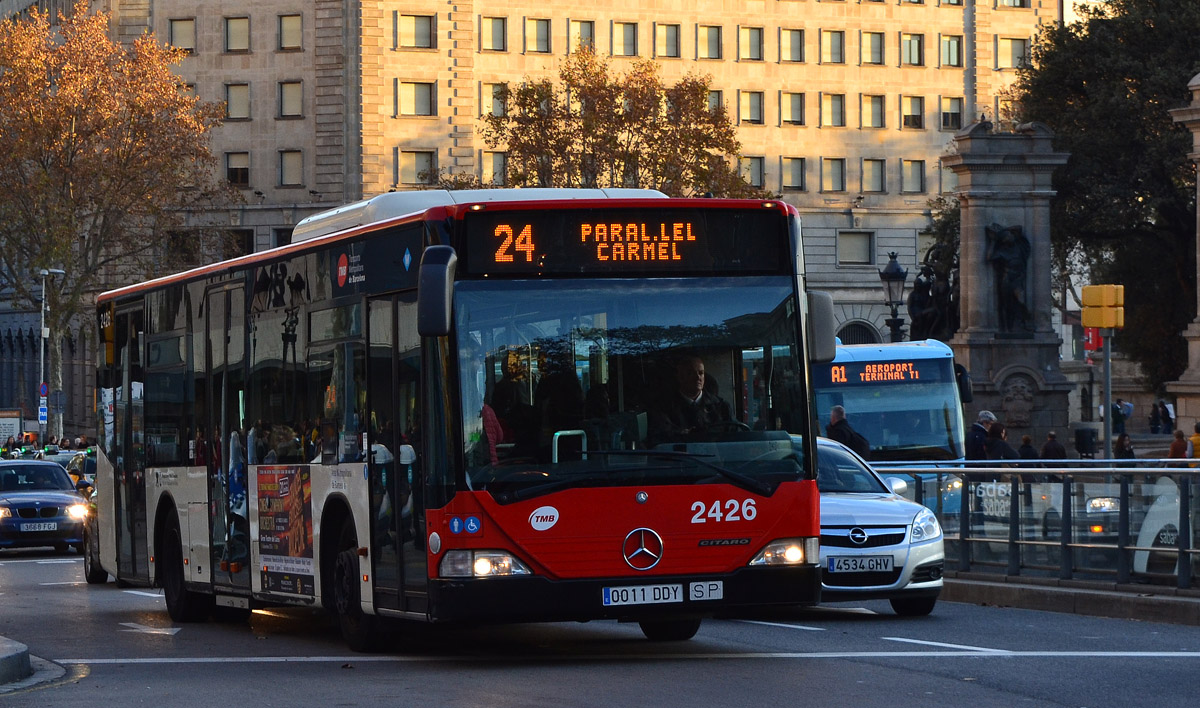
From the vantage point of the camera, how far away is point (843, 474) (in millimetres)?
18906

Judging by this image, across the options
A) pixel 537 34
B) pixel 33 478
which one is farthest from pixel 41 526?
pixel 537 34

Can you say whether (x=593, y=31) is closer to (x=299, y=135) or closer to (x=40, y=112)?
(x=299, y=135)

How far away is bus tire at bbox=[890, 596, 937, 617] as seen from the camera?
18.1m

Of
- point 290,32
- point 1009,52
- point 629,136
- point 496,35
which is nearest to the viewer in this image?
point 629,136

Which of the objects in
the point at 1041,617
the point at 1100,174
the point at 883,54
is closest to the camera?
the point at 1041,617

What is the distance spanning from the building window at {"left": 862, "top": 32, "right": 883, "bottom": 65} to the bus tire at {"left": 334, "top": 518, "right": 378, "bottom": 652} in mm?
76399

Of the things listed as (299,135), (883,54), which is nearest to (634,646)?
(299,135)

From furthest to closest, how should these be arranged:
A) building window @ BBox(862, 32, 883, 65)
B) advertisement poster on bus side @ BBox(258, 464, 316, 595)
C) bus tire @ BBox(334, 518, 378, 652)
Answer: building window @ BBox(862, 32, 883, 65)
advertisement poster on bus side @ BBox(258, 464, 316, 595)
bus tire @ BBox(334, 518, 378, 652)

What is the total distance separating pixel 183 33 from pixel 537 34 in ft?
42.3

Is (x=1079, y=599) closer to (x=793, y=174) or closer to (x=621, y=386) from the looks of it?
(x=621, y=386)

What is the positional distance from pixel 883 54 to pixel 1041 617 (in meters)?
72.7

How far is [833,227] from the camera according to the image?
8694 cm

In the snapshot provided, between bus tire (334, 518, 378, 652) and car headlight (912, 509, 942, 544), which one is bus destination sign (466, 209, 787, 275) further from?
car headlight (912, 509, 942, 544)

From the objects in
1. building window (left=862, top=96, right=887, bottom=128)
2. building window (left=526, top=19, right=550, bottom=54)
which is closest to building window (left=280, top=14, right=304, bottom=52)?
building window (left=526, top=19, right=550, bottom=54)
